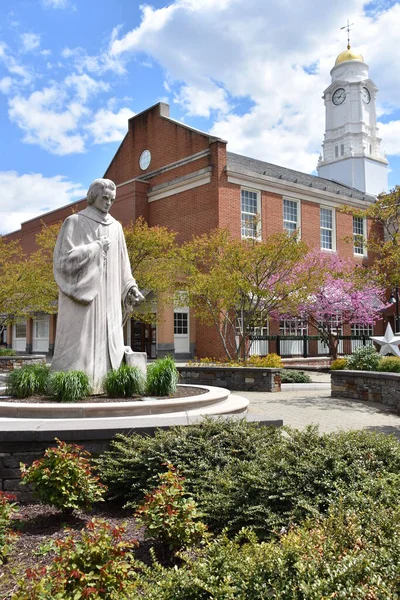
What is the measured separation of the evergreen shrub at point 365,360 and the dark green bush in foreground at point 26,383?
9603mm

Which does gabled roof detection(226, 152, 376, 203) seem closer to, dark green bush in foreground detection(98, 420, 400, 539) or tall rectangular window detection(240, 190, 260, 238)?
tall rectangular window detection(240, 190, 260, 238)

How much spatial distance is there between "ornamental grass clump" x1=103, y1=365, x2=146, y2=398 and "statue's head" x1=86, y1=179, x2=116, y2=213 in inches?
102

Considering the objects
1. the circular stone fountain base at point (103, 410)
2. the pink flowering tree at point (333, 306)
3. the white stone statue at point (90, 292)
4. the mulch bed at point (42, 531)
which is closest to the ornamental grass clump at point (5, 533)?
the mulch bed at point (42, 531)

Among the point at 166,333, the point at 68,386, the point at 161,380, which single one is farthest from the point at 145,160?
the point at 68,386

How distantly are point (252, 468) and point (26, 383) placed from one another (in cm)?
439

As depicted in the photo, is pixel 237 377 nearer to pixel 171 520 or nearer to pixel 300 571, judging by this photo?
pixel 171 520

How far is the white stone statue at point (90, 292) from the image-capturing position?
798cm

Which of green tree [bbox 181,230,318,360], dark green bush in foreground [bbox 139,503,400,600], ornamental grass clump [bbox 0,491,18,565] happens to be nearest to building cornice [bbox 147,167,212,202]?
green tree [bbox 181,230,318,360]

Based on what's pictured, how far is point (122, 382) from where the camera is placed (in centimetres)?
777

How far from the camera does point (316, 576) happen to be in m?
2.79

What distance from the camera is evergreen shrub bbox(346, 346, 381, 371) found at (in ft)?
48.4

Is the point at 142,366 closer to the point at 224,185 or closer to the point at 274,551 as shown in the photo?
the point at 274,551

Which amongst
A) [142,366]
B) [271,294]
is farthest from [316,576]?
[271,294]

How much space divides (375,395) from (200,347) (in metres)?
14.7
